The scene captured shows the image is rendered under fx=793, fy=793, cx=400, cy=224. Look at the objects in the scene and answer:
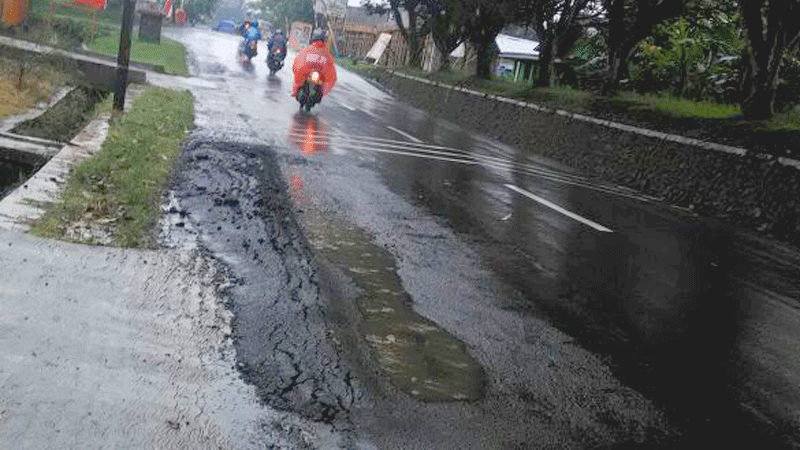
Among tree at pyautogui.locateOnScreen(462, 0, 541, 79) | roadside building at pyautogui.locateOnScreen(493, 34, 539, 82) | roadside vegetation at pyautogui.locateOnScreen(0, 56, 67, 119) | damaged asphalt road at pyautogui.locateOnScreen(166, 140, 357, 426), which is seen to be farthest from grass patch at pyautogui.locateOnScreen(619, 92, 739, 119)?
roadside building at pyautogui.locateOnScreen(493, 34, 539, 82)

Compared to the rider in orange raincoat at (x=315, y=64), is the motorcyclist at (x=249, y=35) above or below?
above

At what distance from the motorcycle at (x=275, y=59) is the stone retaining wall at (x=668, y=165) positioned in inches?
323

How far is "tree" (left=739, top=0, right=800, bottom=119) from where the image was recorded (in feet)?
46.5

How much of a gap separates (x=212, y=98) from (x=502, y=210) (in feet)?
32.1

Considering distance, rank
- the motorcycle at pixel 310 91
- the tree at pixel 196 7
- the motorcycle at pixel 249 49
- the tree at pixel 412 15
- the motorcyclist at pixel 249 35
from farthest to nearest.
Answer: the tree at pixel 196 7 < the tree at pixel 412 15 < the motorcyclist at pixel 249 35 < the motorcycle at pixel 249 49 < the motorcycle at pixel 310 91

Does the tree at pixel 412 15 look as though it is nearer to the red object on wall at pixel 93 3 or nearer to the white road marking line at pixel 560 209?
the red object on wall at pixel 93 3

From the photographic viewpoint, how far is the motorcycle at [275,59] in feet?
94.5

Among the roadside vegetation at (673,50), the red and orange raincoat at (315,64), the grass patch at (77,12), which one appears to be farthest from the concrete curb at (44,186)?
the grass patch at (77,12)

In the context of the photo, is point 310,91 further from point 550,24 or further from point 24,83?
point 550,24

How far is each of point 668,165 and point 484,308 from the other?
425 inches

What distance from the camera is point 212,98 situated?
17.4 metres

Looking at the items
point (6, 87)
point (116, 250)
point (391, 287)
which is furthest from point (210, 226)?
point (6, 87)

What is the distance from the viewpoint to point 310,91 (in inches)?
706

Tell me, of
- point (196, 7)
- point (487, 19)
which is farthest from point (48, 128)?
point (196, 7)
